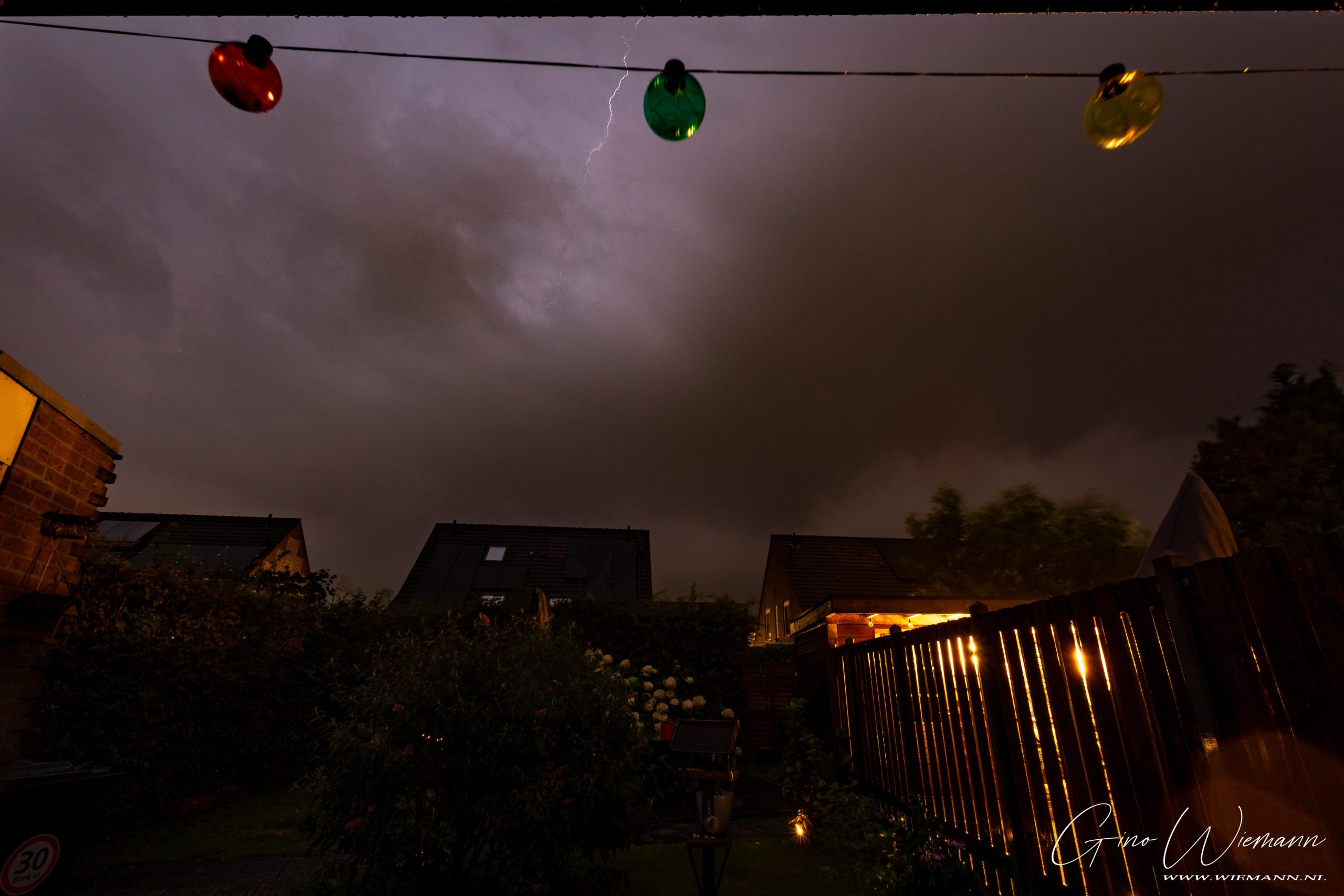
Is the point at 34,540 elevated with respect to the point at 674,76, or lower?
lower

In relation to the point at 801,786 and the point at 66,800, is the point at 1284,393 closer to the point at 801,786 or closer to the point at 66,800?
the point at 801,786

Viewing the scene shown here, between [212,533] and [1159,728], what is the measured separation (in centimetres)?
2172

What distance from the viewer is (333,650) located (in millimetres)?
8969

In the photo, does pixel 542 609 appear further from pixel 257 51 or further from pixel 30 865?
pixel 257 51

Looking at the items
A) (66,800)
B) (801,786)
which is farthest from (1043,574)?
(66,800)

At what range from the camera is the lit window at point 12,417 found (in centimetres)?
366

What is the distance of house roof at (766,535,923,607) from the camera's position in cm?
1850

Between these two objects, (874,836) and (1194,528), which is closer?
(1194,528)

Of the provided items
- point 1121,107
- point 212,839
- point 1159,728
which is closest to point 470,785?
point 1159,728

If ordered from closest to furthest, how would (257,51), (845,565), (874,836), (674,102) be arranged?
1. (257,51)
2. (674,102)
3. (874,836)
4. (845,565)

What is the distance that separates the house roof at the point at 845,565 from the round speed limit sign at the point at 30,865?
55.7ft

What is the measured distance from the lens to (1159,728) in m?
2.23

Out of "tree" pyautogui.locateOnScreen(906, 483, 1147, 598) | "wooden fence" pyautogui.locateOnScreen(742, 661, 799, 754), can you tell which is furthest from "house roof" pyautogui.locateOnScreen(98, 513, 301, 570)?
"tree" pyautogui.locateOnScreen(906, 483, 1147, 598)

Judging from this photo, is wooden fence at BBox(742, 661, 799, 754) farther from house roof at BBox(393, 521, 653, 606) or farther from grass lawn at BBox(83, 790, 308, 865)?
grass lawn at BBox(83, 790, 308, 865)
